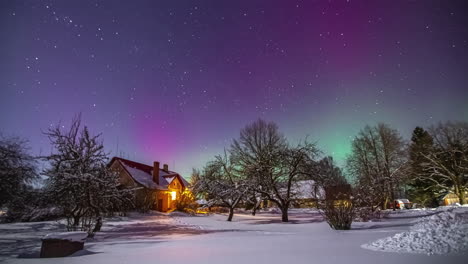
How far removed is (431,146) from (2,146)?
47.4 m

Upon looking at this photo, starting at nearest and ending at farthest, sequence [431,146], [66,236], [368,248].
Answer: [368,248] < [66,236] < [431,146]

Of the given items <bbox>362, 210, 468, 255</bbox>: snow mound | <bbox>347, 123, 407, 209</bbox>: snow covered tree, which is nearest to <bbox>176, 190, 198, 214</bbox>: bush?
<bbox>347, 123, 407, 209</bbox>: snow covered tree

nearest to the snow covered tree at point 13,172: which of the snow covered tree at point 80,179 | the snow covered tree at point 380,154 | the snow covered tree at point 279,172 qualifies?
the snow covered tree at point 80,179

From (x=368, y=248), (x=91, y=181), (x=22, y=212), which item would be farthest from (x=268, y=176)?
(x=22, y=212)

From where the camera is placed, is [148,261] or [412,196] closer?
[148,261]

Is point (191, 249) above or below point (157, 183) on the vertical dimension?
below

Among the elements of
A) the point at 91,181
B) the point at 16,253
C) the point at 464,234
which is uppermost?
the point at 91,181

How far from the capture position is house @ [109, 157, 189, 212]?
40.8 meters

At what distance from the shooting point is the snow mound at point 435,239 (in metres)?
6.88

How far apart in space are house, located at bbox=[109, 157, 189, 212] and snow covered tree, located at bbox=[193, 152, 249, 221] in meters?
12.6

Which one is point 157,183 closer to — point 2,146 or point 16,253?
point 2,146

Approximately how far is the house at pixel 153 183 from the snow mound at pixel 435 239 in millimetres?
32624

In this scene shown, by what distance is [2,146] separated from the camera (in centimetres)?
2155

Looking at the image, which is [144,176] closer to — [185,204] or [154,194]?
[154,194]
